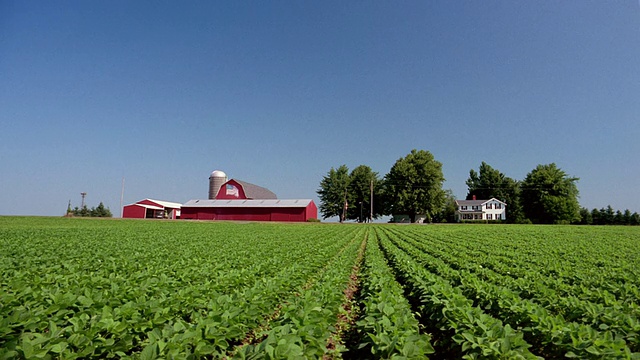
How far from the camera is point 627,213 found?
7288 cm

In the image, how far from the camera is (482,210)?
284 ft

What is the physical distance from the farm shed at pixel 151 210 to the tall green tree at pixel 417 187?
48.6 m

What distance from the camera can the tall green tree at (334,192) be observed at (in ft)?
277

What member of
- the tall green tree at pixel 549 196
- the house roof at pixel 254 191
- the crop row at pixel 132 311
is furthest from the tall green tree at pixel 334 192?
the crop row at pixel 132 311

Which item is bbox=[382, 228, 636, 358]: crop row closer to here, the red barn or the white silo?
the red barn

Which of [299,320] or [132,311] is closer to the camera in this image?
[299,320]

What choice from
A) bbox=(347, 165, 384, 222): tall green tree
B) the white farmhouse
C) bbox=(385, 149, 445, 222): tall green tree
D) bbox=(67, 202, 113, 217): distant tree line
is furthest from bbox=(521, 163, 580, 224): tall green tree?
bbox=(67, 202, 113, 217): distant tree line

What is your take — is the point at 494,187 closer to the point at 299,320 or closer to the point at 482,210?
the point at 482,210

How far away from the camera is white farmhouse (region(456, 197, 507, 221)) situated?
86.1 m

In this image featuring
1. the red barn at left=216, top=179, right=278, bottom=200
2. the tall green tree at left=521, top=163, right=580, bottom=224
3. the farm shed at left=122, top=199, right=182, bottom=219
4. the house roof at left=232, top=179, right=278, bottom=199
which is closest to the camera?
the farm shed at left=122, top=199, right=182, bottom=219

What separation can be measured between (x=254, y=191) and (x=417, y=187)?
1407 inches

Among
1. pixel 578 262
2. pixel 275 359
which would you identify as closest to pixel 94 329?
pixel 275 359

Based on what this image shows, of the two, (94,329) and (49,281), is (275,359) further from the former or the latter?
(49,281)

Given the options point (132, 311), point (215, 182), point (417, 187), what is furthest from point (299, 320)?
point (215, 182)
